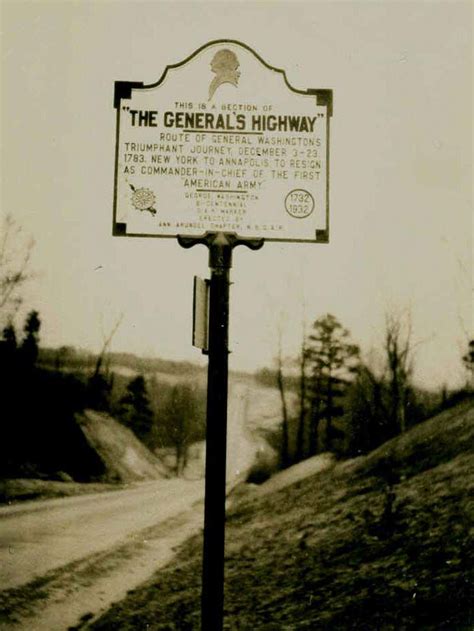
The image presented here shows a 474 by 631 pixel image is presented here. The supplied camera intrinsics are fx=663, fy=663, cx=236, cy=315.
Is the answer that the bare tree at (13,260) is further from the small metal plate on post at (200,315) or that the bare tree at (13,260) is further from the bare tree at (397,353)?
the bare tree at (397,353)

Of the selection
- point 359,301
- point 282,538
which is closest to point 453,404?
point 359,301

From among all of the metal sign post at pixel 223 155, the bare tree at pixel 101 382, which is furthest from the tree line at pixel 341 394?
the bare tree at pixel 101 382

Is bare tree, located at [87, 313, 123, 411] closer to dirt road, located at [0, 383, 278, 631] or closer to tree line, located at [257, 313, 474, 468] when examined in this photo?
dirt road, located at [0, 383, 278, 631]

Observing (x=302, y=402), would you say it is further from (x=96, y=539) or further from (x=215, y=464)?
(x=96, y=539)

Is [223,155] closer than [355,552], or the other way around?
[223,155]

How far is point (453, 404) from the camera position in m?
4.21

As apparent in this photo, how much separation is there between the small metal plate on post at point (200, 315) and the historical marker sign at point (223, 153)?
58cm

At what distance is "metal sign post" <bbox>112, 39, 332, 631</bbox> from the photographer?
3.90 m

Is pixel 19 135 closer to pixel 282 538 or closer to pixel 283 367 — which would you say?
pixel 283 367

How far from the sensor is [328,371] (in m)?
4.19

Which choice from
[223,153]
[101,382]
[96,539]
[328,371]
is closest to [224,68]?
[223,153]

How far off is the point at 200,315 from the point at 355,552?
1.86 meters

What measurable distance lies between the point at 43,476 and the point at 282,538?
1.55 meters

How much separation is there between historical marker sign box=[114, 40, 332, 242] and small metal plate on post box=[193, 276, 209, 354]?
0.58 metres
